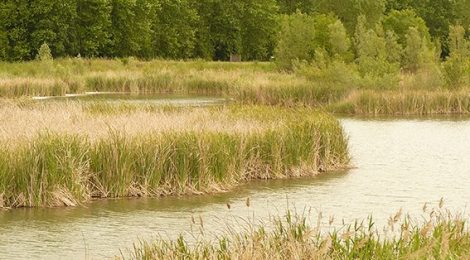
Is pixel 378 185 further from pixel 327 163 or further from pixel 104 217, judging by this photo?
pixel 104 217

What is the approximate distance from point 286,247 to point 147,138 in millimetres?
7465

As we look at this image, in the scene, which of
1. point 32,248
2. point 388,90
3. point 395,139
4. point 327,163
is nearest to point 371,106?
point 388,90

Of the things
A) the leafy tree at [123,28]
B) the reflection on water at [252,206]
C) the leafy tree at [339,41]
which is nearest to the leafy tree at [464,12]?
the leafy tree at [123,28]

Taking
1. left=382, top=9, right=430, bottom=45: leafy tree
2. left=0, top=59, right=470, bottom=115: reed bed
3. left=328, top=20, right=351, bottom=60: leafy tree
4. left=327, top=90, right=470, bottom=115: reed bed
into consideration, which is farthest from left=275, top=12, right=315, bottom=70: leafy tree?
left=327, top=90, right=470, bottom=115: reed bed

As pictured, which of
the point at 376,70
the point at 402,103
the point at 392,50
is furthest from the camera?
the point at 392,50

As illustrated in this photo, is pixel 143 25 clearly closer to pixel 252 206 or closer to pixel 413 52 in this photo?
pixel 413 52

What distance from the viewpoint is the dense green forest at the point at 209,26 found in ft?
166

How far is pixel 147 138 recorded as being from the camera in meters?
15.8

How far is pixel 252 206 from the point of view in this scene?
14609 millimetres

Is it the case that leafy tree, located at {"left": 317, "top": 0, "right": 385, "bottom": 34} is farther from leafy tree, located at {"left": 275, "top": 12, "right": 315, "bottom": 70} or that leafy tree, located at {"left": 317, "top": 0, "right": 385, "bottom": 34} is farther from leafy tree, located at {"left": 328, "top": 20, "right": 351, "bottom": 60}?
leafy tree, located at {"left": 328, "top": 20, "right": 351, "bottom": 60}

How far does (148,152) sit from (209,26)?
192 ft

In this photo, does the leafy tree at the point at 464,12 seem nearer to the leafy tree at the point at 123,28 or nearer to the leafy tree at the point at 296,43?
the leafy tree at the point at 123,28

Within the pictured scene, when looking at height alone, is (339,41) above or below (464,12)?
below

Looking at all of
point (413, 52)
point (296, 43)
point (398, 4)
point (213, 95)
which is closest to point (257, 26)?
point (398, 4)
